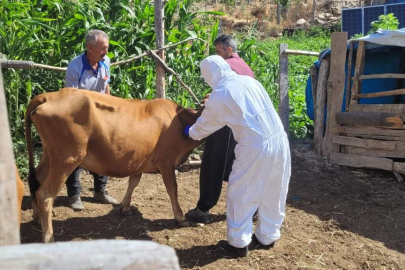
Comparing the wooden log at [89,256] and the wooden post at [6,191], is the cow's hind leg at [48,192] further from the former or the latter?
the wooden log at [89,256]

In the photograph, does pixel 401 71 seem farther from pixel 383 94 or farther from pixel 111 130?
pixel 111 130

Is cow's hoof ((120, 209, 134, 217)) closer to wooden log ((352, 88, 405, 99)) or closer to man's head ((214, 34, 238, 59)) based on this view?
man's head ((214, 34, 238, 59))

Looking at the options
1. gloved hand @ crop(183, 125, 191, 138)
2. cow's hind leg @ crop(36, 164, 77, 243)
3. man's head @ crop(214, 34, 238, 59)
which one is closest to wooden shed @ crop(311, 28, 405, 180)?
man's head @ crop(214, 34, 238, 59)

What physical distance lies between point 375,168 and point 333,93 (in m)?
1.32

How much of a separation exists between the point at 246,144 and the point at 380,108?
3980 millimetres

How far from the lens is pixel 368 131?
7957 millimetres

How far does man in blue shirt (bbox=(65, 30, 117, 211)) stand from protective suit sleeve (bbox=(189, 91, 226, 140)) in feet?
4.86

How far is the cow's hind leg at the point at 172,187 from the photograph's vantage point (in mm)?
5539

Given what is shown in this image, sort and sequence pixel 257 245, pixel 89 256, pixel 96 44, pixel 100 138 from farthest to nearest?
pixel 96 44 → pixel 257 245 → pixel 100 138 → pixel 89 256

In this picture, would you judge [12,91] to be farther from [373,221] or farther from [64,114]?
[373,221]

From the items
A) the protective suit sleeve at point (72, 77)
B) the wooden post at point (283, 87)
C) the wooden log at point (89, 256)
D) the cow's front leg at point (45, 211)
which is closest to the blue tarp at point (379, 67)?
the wooden post at point (283, 87)

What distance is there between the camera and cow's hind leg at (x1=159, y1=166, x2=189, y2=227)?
218 inches

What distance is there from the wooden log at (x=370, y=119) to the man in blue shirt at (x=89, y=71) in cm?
387

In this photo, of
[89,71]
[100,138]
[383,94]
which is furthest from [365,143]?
[100,138]
